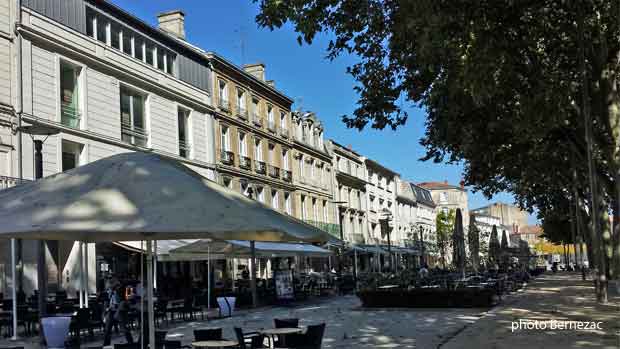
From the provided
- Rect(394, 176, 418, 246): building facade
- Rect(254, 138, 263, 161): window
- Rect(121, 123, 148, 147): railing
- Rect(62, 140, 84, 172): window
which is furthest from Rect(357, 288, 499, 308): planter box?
Rect(394, 176, 418, 246): building facade

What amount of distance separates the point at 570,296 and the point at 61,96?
1905 cm

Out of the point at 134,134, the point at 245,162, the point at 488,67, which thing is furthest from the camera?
the point at 245,162

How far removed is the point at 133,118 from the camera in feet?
90.7

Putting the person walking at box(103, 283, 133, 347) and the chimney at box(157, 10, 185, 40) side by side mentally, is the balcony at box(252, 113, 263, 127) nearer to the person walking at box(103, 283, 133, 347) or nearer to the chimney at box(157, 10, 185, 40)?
the chimney at box(157, 10, 185, 40)

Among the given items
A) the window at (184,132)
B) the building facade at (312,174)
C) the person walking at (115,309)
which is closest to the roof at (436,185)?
the building facade at (312,174)

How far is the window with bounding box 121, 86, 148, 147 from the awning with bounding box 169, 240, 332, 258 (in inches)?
282

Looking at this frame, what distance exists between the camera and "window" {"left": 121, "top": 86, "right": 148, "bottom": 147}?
27062 millimetres

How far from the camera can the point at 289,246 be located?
25516 millimetres

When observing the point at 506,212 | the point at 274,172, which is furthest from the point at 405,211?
the point at 506,212

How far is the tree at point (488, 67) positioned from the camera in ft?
37.0

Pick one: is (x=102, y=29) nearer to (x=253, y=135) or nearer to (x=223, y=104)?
(x=223, y=104)

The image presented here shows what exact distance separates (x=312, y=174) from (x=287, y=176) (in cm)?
513

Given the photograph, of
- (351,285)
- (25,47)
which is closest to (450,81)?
(25,47)

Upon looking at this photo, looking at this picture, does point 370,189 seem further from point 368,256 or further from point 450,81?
point 450,81
